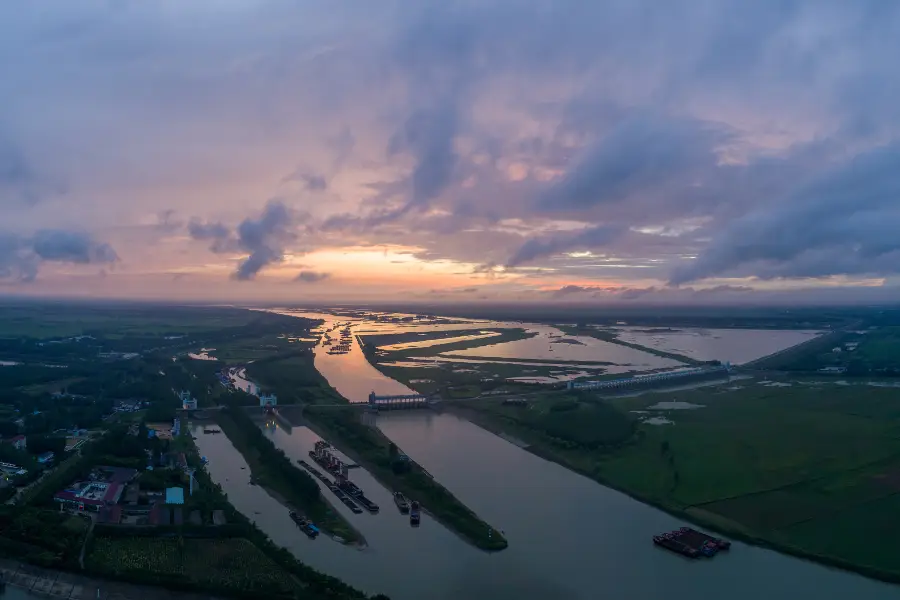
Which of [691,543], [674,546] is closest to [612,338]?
[691,543]

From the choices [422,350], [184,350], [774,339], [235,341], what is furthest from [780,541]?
[774,339]

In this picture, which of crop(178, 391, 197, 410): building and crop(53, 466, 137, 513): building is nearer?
crop(53, 466, 137, 513): building

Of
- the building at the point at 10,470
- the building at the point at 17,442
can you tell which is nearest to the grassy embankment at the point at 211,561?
the building at the point at 10,470

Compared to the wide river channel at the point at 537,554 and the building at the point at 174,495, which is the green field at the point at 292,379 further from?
the building at the point at 174,495

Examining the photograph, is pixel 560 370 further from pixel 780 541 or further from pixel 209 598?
pixel 209 598

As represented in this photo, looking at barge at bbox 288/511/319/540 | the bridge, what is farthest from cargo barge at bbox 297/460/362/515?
the bridge

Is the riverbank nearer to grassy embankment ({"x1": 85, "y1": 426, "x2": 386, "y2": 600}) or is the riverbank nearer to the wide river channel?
the wide river channel

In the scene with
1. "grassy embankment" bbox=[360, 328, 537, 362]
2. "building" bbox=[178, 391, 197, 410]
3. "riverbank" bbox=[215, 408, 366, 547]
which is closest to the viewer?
"riverbank" bbox=[215, 408, 366, 547]
